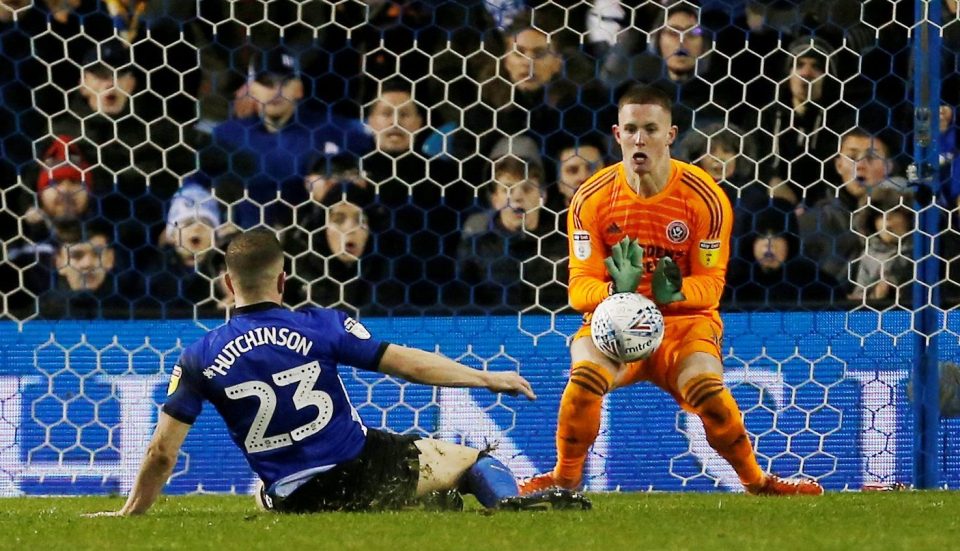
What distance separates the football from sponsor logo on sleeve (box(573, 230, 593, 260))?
32cm

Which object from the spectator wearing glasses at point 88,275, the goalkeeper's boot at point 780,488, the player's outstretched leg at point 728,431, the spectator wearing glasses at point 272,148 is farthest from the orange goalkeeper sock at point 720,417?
the spectator wearing glasses at point 88,275

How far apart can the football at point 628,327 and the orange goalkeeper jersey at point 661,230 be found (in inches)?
9.4

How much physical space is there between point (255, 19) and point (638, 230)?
2.47 metres

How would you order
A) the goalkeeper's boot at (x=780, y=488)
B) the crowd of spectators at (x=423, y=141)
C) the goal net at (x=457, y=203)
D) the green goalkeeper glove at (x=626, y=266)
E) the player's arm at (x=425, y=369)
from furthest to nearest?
1. the crowd of spectators at (x=423, y=141)
2. the goal net at (x=457, y=203)
3. the goalkeeper's boot at (x=780, y=488)
4. the green goalkeeper glove at (x=626, y=266)
5. the player's arm at (x=425, y=369)

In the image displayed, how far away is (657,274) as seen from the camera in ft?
18.0

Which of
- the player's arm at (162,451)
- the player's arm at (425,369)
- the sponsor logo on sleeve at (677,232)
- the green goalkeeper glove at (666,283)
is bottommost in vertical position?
the player's arm at (162,451)

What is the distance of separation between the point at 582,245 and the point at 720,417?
0.75 m

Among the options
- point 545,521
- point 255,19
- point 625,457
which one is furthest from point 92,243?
point 545,521

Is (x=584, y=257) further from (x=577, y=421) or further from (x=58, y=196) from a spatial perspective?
(x=58, y=196)

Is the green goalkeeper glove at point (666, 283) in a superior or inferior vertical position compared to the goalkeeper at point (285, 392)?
superior

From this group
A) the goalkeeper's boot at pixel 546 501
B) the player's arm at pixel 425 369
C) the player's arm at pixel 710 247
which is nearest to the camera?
the player's arm at pixel 425 369

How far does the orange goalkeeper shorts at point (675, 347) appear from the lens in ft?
18.3

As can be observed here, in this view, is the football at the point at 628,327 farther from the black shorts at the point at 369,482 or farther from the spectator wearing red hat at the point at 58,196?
the spectator wearing red hat at the point at 58,196

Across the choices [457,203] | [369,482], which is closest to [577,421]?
[369,482]
